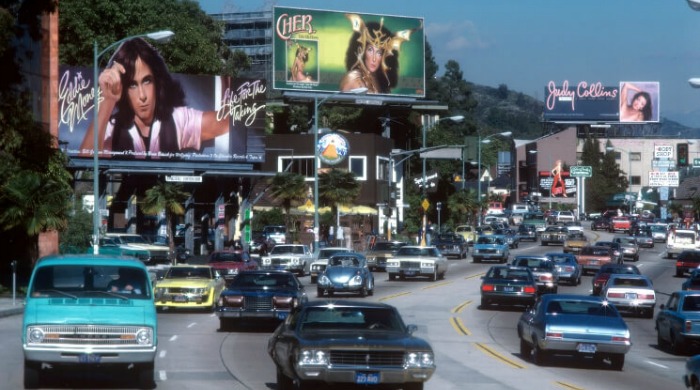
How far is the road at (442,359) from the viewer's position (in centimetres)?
1900

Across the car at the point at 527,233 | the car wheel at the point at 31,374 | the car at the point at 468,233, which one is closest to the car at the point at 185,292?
the car wheel at the point at 31,374

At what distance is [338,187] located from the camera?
77188 mm

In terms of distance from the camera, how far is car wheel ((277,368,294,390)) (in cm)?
1650

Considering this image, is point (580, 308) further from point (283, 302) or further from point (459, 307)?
point (459, 307)

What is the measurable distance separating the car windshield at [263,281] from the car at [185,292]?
4366 millimetres

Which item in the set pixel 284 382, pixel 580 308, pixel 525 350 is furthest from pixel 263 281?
pixel 284 382

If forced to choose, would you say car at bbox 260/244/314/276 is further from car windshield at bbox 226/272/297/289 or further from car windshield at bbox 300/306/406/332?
car windshield at bbox 300/306/406/332

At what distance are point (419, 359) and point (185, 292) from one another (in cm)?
1902

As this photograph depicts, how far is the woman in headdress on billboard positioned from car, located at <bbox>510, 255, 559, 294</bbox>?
45581 mm

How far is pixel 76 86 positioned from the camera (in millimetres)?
69625

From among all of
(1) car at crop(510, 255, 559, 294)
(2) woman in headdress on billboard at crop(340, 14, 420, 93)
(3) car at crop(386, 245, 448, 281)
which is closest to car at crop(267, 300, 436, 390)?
(1) car at crop(510, 255, 559, 294)

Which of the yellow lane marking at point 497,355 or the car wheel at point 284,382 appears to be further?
the yellow lane marking at point 497,355

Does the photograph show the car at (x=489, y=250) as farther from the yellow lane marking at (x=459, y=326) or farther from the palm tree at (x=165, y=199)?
the yellow lane marking at (x=459, y=326)

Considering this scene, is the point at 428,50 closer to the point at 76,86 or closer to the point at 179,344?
the point at 76,86
